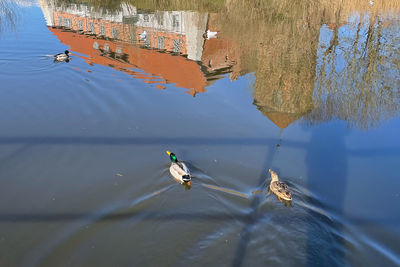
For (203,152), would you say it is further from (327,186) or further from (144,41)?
Answer: (144,41)

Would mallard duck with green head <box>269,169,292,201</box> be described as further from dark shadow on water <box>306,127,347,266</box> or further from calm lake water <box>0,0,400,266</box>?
dark shadow on water <box>306,127,347,266</box>

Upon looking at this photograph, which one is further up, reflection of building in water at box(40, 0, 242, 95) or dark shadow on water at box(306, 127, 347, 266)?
reflection of building in water at box(40, 0, 242, 95)

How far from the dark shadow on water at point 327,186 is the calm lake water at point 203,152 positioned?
3 centimetres

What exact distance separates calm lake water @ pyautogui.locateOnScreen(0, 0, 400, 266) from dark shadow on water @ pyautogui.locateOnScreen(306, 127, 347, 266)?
0.03 m

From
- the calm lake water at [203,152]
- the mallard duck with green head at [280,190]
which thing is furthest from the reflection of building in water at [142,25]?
the mallard duck with green head at [280,190]

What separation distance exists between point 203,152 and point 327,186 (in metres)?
3.69

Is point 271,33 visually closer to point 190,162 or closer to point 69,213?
point 190,162

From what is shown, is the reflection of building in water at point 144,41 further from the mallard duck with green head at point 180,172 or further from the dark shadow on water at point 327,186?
the mallard duck with green head at point 180,172

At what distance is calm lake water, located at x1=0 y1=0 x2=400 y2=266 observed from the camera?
6449 mm

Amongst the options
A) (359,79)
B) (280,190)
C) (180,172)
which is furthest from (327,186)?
(359,79)

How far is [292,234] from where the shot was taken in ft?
21.7

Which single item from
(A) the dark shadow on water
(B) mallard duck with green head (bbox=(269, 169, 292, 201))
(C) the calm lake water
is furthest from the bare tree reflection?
(B) mallard duck with green head (bbox=(269, 169, 292, 201))

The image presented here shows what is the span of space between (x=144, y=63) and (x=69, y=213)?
43.3ft

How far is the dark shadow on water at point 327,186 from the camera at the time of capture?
A: 6209 millimetres
